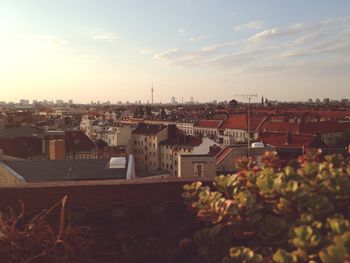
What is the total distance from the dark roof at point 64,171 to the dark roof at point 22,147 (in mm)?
19121

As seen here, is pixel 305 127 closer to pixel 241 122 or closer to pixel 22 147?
pixel 241 122

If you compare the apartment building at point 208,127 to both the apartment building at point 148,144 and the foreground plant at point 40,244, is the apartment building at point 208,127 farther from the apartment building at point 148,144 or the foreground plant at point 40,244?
the foreground plant at point 40,244

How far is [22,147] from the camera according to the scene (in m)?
38.5

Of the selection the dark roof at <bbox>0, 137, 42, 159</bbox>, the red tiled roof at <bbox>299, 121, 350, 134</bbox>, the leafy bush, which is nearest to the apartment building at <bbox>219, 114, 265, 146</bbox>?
the red tiled roof at <bbox>299, 121, 350, 134</bbox>

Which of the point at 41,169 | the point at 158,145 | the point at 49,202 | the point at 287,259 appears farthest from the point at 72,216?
the point at 158,145

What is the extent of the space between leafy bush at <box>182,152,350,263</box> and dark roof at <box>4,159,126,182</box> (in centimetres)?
1544

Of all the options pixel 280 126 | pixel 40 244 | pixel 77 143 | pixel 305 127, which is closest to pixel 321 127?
pixel 305 127

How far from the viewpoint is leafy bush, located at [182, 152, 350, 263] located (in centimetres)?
177

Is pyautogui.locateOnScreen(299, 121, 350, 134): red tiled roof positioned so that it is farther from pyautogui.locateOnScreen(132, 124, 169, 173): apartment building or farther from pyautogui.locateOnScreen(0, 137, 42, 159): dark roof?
pyautogui.locateOnScreen(0, 137, 42, 159): dark roof

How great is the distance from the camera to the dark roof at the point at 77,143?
41.4 metres

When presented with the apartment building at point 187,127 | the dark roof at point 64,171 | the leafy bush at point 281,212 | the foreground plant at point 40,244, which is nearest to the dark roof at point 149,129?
the apartment building at point 187,127

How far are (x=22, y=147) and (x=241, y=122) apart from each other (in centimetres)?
4319

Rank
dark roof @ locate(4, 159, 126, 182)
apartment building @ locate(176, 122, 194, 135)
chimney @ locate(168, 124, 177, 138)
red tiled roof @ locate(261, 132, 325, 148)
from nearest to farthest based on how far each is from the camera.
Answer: dark roof @ locate(4, 159, 126, 182), red tiled roof @ locate(261, 132, 325, 148), chimney @ locate(168, 124, 177, 138), apartment building @ locate(176, 122, 194, 135)

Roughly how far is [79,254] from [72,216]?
1.53ft
